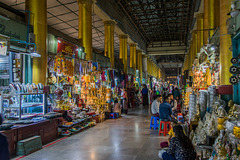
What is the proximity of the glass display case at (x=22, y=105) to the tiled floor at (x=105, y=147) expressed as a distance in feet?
3.91

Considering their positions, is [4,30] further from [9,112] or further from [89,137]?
[89,137]

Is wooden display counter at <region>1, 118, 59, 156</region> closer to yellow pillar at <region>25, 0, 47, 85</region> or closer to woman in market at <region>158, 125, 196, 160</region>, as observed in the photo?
yellow pillar at <region>25, 0, 47, 85</region>

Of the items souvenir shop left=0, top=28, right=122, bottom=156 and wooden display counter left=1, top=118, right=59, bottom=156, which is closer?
wooden display counter left=1, top=118, right=59, bottom=156

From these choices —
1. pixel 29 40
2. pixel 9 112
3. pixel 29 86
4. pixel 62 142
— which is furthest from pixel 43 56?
pixel 62 142

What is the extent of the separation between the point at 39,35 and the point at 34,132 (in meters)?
2.93

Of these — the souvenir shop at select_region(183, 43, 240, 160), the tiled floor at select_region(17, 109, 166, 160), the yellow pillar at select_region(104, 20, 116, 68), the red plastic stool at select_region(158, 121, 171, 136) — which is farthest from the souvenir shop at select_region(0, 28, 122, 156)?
the souvenir shop at select_region(183, 43, 240, 160)

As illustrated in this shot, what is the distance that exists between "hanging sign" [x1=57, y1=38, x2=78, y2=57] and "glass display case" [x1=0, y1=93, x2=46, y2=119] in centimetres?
203

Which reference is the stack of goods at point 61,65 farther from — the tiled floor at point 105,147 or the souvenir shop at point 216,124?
the souvenir shop at point 216,124

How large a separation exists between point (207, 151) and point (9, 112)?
4.83m

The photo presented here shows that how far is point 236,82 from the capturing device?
413cm

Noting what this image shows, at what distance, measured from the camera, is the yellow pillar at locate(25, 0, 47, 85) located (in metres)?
6.29

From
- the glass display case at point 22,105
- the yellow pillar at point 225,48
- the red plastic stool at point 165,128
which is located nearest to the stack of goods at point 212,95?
the yellow pillar at point 225,48

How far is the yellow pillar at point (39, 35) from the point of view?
6.29m

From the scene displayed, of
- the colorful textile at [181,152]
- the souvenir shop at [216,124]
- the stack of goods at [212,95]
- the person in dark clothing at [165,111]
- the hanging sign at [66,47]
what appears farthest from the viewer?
the hanging sign at [66,47]
